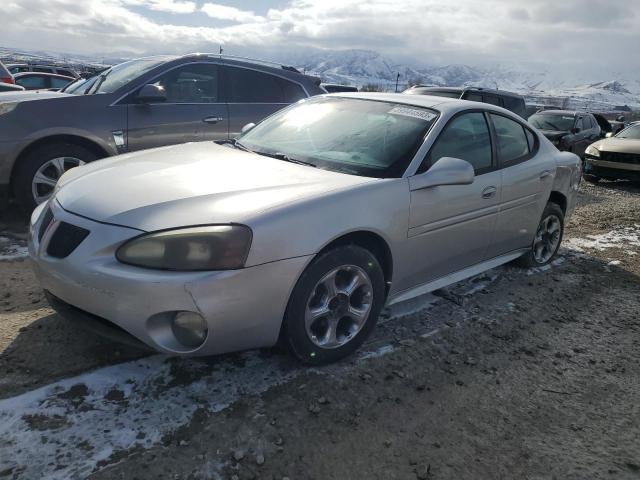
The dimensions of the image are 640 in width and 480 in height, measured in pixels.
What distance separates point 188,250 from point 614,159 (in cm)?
1070

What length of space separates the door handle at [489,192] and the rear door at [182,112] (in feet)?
10.3

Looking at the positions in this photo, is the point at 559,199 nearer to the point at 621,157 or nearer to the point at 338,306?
the point at 338,306

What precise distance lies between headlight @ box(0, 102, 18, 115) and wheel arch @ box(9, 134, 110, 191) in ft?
1.14

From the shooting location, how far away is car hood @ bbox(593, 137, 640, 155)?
10.4 metres

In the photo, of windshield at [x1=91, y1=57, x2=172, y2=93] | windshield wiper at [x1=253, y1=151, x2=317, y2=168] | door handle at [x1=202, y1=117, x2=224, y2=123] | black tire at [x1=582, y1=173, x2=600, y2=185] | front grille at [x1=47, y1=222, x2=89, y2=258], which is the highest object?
windshield at [x1=91, y1=57, x2=172, y2=93]

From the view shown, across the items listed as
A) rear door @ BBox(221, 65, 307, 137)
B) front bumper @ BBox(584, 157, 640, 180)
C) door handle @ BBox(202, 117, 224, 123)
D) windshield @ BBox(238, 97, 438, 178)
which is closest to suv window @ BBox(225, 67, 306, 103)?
rear door @ BBox(221, 65, 307, 137)

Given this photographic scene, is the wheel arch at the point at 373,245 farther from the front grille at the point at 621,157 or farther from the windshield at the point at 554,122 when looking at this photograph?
the windshield at the point at 554,122

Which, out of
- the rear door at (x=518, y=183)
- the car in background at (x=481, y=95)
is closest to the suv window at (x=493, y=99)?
the car in background at (x=481, y=95)

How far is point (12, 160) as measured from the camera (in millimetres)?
4637

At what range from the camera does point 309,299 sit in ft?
8.70

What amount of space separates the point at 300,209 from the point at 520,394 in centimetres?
159

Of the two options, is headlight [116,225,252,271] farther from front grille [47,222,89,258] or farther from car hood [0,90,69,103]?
car hood [0,90,69,103]

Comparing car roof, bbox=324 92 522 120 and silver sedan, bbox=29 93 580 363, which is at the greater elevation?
car roof, bbox=324 92 522 120

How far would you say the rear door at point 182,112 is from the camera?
5.20 metres
